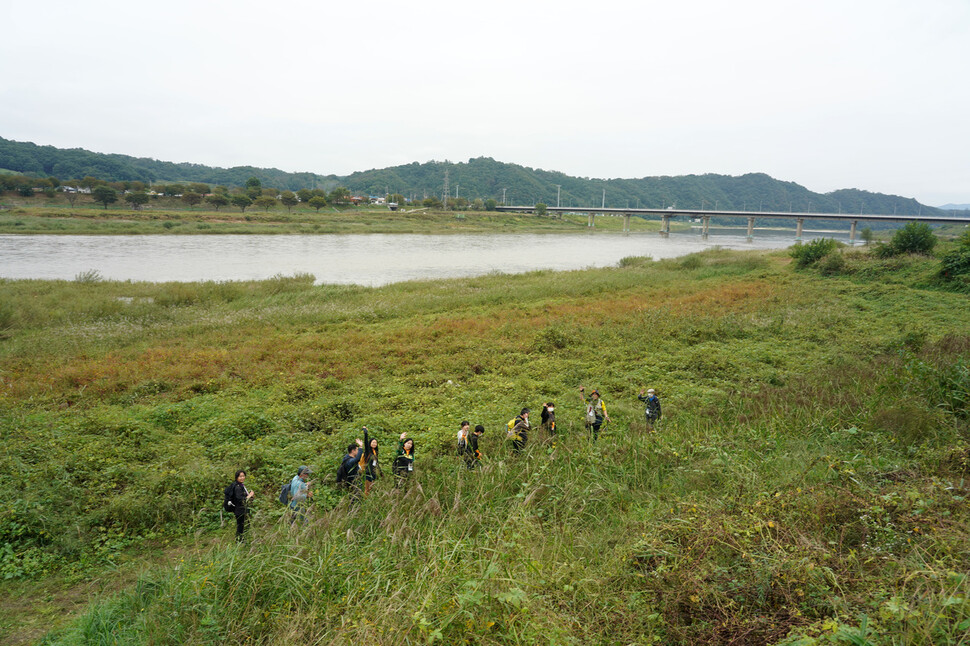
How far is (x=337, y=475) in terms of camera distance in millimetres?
8172

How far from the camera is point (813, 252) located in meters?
36.4

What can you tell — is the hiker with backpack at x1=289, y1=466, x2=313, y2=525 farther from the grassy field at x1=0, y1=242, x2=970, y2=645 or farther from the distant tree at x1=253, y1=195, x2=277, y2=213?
the distant tree at x1=253, y1=195, x2=277, y2=213

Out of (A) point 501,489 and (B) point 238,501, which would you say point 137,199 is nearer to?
(B) point 238,501

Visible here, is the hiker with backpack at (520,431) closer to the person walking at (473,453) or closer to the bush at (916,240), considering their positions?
the person walking at (473,453)

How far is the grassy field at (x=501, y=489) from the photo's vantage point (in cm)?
436

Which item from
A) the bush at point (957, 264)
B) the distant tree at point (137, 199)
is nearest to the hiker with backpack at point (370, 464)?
the bush at point (957, 264)

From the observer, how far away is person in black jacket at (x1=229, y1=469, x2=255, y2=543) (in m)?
7.21

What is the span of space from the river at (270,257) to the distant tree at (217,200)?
109ft

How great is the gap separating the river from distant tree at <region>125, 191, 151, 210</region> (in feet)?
110

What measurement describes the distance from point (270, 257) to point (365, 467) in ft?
150

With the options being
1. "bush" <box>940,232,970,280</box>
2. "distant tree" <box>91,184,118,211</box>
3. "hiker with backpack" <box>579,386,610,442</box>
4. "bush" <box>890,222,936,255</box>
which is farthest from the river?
"distant tree" <box>91,184,118,211</box>

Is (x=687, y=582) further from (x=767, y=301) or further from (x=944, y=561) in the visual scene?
(x=767, y=301)

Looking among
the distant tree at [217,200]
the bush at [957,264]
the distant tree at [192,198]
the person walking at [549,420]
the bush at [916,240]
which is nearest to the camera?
the person walking at [549,420]

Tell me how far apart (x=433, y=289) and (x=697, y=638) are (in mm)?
28364
